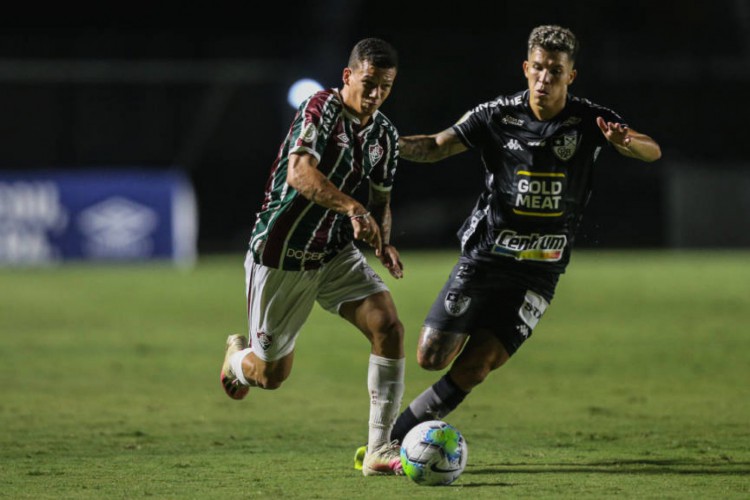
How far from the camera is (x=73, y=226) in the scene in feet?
79.9

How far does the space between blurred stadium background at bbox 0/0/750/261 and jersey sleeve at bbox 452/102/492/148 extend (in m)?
20.0

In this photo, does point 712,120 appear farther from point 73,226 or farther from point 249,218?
point 73,226

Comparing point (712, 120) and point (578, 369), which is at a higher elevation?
point (712, 120)

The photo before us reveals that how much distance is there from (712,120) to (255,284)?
951 inches

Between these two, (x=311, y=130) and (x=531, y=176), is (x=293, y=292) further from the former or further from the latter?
(x=531, y=176)

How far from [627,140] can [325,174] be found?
1.60 m

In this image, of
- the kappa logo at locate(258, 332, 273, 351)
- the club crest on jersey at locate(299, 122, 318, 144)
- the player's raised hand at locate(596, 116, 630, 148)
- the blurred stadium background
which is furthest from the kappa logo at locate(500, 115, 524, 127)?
the blurred stadium background

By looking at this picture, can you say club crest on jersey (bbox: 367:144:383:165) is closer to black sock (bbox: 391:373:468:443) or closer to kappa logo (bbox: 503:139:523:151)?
kappa logo (bbox: 503:139:523:151)

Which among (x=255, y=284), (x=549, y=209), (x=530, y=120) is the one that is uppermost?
(x=530, y=120)

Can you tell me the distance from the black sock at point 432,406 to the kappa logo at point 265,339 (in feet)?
2.78

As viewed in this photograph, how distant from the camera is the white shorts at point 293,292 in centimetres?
689

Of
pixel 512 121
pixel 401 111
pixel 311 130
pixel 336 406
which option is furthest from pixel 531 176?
pixel 401 111

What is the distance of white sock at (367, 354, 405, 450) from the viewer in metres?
6.70

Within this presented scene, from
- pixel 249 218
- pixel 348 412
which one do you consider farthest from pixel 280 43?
pixel 348 412
